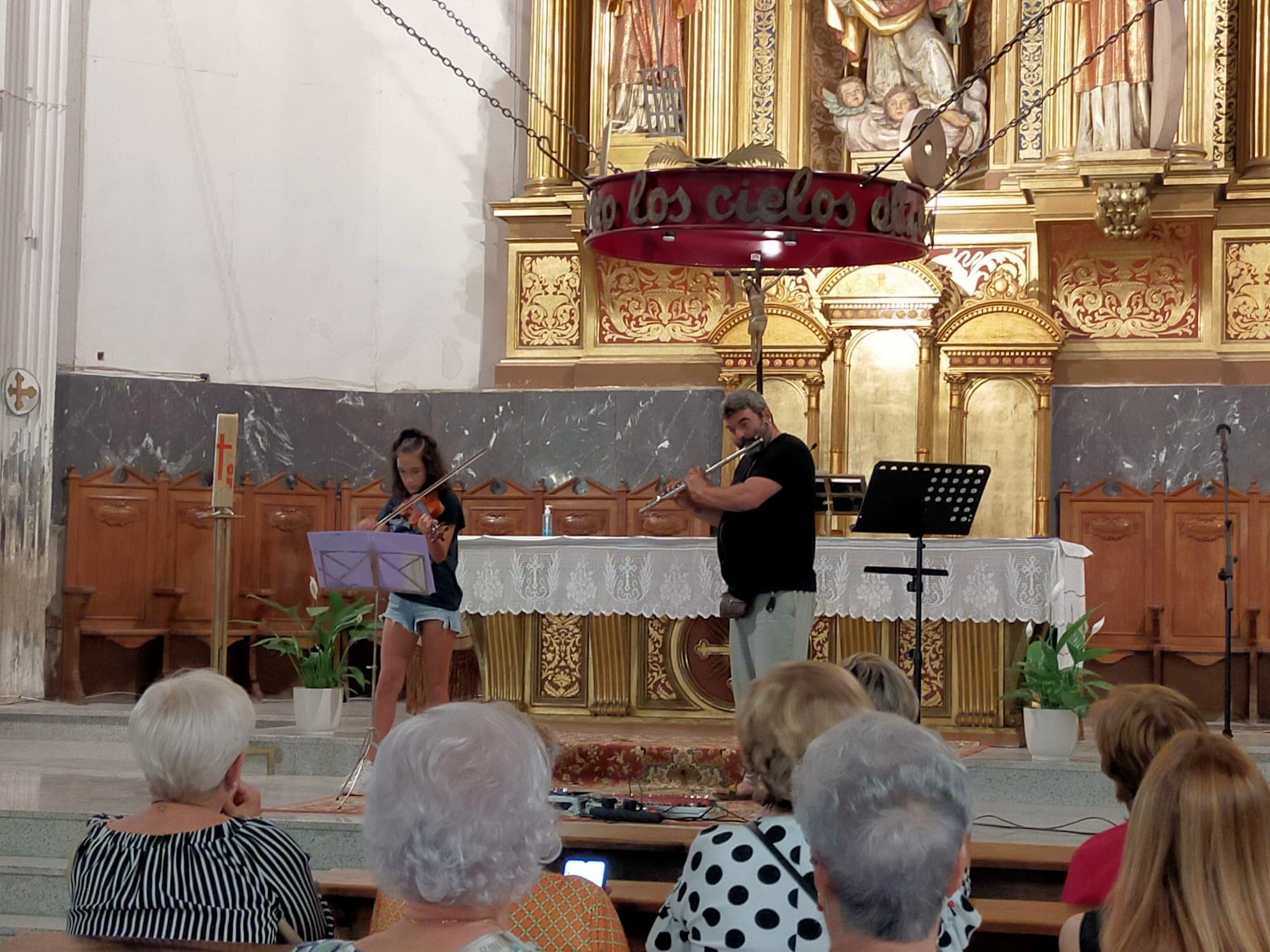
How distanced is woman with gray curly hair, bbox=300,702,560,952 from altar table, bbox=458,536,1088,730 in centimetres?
619

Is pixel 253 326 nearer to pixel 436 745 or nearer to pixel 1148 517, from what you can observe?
pixel 1148 517

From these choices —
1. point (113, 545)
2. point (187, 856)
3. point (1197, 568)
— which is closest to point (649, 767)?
point (1197, 568)

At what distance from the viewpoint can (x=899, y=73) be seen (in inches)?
436

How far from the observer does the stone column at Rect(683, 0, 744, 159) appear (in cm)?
1119

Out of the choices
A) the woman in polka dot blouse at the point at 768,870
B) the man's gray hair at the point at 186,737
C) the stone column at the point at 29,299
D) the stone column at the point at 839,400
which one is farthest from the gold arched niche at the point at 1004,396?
the man's gray hair at the point at 186,737

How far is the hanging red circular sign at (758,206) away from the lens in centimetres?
661

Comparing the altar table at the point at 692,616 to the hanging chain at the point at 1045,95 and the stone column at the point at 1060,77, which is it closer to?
the hanging chain at the point at 1045,95

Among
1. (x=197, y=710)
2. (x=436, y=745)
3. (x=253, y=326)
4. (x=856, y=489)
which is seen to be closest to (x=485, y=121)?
(x=253, y=326)

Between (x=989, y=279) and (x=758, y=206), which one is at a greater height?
(x=989, y=279)

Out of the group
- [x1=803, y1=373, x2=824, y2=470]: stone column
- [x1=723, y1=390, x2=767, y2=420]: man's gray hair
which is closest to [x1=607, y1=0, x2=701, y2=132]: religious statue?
[x1=803, y1=373, x2=824, y2=470]: stone column

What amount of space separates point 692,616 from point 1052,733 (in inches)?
74.2

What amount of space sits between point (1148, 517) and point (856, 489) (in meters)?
2.31

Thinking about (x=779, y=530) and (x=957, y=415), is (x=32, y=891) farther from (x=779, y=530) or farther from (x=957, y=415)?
(x=957, y=415)

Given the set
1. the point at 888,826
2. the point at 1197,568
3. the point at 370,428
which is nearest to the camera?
the point at 888,826
